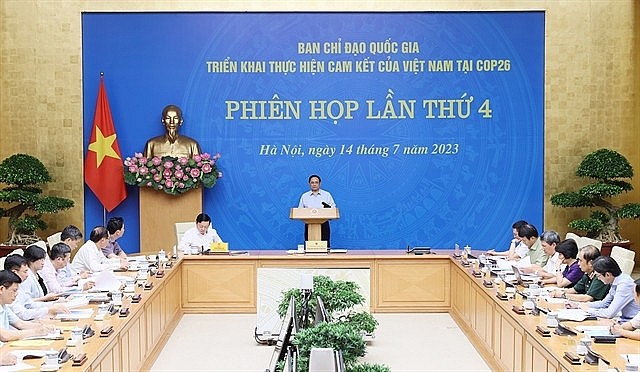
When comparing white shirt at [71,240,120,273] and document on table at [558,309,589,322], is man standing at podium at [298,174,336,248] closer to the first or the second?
white shirt at [71,240,120,273]

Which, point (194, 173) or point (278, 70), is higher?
point (278, 70)

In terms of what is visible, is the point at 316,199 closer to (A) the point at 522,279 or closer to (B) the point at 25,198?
(B) the point at 25,198

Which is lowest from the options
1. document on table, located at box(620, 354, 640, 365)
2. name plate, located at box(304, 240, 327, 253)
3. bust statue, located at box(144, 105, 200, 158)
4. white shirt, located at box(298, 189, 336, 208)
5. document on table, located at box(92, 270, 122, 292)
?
document on table, located at box(620, 354, 640, 365)

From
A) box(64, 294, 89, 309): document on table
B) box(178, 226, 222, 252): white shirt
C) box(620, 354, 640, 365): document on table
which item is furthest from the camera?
box(178, 226, 222, 252): white shirt

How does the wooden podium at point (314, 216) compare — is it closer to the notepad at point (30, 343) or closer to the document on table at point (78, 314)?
the document on table at point (78, 314)

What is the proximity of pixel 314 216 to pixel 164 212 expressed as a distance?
2316 mm

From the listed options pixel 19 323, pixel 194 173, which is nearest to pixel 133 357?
pixel 19 323

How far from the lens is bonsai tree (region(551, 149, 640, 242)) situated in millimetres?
11727

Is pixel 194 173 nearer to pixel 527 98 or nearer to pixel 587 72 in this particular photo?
pixel 527 98

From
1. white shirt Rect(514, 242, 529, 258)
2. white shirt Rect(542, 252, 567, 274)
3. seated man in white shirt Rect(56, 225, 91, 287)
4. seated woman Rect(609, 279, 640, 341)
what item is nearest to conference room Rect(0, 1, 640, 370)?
white shirt Rect(514, 242, 529, 258)

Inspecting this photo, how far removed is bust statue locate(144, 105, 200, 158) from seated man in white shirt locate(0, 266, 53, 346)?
248 inches

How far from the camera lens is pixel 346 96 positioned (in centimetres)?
1264

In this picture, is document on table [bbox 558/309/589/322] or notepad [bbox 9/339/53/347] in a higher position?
document on table [bbox 558/309/589/322]

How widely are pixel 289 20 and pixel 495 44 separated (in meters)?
2.86
